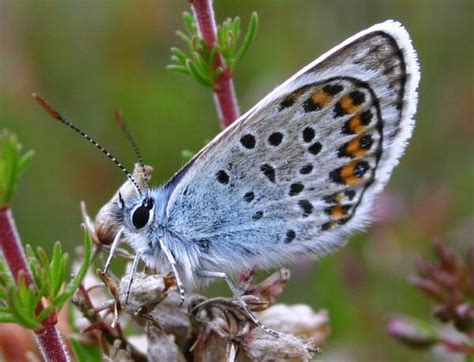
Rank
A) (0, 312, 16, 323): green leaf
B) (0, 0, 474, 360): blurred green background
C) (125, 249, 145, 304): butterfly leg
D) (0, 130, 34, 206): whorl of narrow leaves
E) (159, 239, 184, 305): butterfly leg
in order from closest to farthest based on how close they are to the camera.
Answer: (0, 130, 34, 206): whorl of narrow leaves → (0, 312, 16, 323): green leaf → (125, 249, 145, 304): butterfly leg → (159, 239, 184, 305): butterfly leg → (0, 0, 474, 360): blurred green background

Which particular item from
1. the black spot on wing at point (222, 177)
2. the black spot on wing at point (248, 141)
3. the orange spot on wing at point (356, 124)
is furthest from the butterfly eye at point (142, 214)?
the orange spot on wing at point (356, 124)

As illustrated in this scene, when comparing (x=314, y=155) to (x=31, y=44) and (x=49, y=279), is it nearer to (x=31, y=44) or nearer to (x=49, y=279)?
(x=49, y=279)

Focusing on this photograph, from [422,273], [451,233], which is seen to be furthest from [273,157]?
[451,233]

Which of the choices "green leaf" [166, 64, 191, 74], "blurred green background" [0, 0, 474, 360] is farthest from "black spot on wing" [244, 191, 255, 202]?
"blurred green background" [0, 0, 474, 360]

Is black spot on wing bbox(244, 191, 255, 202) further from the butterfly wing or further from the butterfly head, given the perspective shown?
the butterfly head

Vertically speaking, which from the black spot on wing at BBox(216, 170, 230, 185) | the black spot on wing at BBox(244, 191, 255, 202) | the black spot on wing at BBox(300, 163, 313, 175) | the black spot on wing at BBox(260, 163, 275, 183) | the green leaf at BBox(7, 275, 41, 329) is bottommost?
the green leaf at BBox(7, 275, 41, 329)

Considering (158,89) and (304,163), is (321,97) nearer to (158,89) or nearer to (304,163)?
(304,163)
